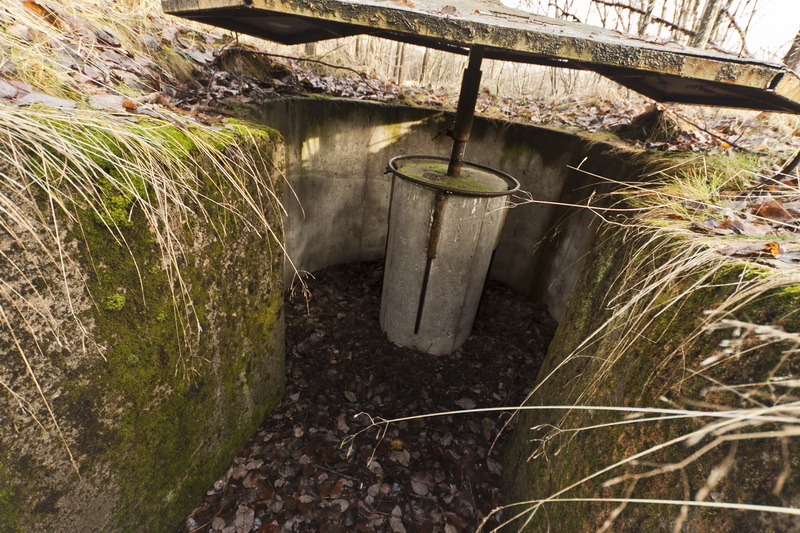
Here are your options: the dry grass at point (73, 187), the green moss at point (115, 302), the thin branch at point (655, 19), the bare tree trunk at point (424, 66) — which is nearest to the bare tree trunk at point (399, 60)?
the bare tree trunk at point (424, 66)

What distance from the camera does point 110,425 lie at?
1.40m

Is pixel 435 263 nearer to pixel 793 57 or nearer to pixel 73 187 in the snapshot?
pixel 73 187

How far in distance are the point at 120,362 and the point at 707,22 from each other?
7.83 meters

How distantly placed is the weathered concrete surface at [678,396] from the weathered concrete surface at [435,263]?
118 cm

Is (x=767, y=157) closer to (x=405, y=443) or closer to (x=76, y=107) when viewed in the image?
(x=405, y=443)

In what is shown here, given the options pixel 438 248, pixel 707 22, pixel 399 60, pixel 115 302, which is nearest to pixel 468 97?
pixel 438 248

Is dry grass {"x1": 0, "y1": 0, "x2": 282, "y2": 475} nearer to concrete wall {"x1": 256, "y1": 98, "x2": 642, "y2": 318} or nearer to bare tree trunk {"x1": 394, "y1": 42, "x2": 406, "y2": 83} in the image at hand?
concrete wall {"x1": 256, "y1": 98, "x2": 642, "y2": 318}

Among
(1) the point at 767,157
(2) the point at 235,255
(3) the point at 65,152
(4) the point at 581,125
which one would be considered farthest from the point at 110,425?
(4) the point at 581,125

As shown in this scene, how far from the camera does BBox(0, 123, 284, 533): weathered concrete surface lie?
109 centimetres

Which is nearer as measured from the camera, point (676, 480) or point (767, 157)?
point (676, 480)

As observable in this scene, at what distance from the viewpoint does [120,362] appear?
1370 mm

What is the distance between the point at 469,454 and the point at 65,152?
2.74 metres

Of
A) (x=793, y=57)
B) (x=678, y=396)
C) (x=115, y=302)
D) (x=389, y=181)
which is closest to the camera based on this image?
(x=678, y=396)

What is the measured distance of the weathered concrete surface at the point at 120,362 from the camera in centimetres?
109
